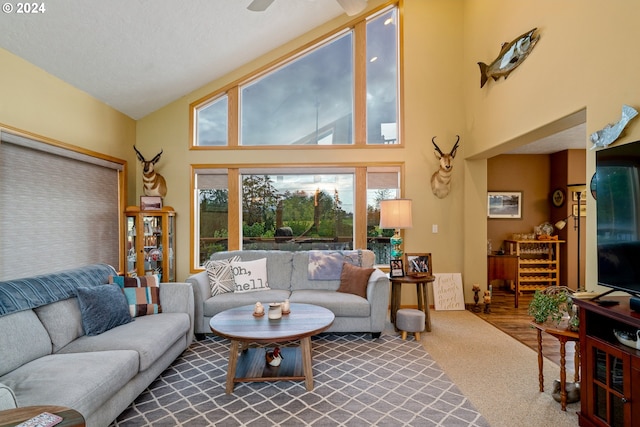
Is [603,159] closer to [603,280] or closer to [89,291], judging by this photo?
[603,280]

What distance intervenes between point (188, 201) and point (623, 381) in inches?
197

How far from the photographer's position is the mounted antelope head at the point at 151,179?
484 cm

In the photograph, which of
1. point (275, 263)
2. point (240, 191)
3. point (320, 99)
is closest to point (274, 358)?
point (275, 263)

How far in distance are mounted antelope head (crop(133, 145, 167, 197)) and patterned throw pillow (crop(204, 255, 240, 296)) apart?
1640 mm

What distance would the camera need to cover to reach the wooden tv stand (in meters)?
1.79

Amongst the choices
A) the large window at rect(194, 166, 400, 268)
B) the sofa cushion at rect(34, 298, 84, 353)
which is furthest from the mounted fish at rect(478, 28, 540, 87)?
the sofa cushion at rect(34, 298, 84, 353)

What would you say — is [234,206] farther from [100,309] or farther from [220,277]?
[100,309]

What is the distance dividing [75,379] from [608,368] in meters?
3.07

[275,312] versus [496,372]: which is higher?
[275,312]

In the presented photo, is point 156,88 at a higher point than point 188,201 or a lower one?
higher

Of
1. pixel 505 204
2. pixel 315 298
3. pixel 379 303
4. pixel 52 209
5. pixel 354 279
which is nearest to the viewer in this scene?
pixel 52 209

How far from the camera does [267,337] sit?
2.53 meters

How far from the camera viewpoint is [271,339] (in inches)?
99.3

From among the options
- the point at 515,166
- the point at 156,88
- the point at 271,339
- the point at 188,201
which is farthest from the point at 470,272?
the point at 156,88
